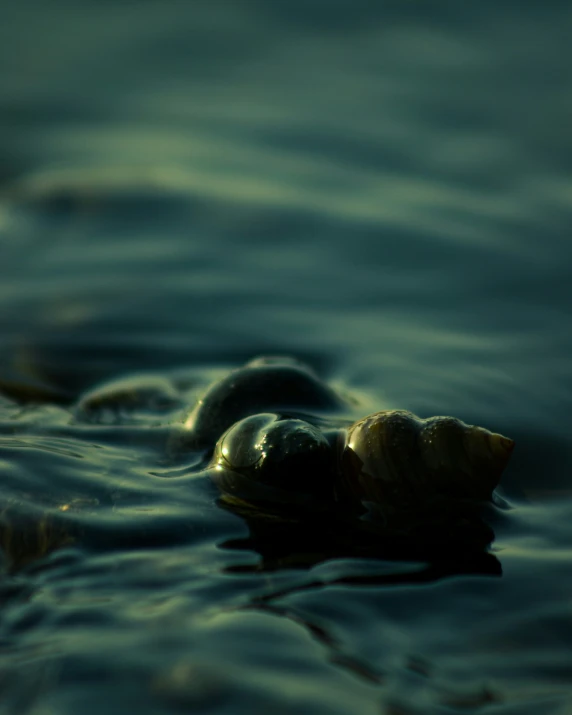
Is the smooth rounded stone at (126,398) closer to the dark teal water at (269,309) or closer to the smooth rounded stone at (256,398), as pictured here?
the dark teal water at (269,309)

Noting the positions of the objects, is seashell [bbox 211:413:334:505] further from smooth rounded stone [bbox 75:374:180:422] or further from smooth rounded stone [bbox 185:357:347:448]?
smooth rounded stone [bbox 75:374:180:422]

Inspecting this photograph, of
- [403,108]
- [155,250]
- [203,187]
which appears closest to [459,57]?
[403,108]

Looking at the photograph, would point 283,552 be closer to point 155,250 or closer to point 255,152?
point 155,250

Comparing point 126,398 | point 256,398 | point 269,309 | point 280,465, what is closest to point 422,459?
point 280,465

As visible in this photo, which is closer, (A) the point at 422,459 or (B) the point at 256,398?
(A) the point at 422,459

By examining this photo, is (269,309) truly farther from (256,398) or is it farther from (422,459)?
(422,459)

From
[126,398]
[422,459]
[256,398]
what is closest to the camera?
[422,459]
